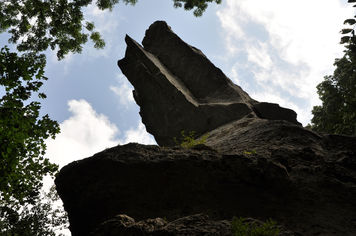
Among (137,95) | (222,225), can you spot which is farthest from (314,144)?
(137,95)

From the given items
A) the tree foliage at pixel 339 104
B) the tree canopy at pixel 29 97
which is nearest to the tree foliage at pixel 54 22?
the tree canopy at pixel 29 97

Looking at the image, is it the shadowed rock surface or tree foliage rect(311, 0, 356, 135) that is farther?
tree foliage rect(311, 0, 356, 135)

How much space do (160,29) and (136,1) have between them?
170 inches

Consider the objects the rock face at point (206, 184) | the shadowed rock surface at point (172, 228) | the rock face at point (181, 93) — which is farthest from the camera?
the rock face at point (181, 93)

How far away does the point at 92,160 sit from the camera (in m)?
7.18

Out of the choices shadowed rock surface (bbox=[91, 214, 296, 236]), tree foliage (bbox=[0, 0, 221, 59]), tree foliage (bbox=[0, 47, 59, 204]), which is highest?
tree foliage (bbox=[0, 0, 221, 59])

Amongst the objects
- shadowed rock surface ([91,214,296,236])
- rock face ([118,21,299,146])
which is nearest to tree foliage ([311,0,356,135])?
rock face ([118,21,299,146])

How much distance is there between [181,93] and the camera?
14.8 meters

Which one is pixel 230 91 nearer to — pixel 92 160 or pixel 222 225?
pixel 92 160

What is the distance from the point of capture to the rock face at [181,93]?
1406cm

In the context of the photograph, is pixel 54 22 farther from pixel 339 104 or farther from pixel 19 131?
pixel 339 104

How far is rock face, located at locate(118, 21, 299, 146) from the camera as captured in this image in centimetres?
1406

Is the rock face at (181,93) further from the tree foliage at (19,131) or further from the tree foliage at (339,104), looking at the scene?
the tree foliage at (19,131)

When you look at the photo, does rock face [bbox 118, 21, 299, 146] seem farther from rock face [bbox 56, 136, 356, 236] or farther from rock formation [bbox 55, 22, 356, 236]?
rock face [bbox 56, 136, 356, 236]
